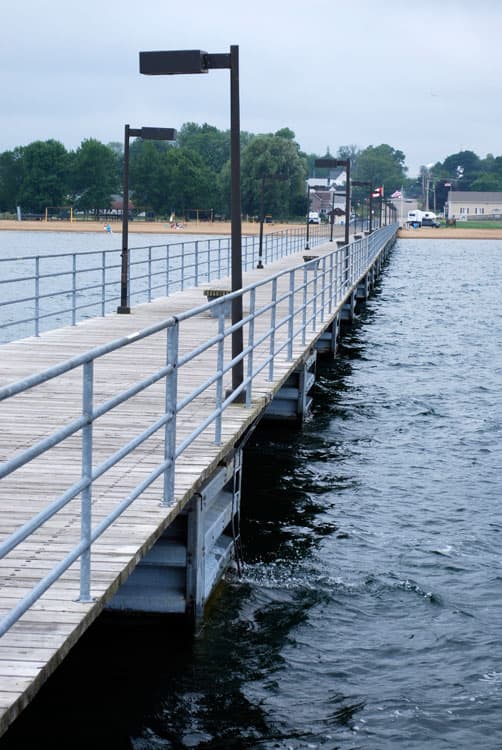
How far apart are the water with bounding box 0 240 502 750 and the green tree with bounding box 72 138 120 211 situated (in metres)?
121

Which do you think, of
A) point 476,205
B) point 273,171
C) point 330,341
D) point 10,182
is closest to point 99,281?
point 330,341

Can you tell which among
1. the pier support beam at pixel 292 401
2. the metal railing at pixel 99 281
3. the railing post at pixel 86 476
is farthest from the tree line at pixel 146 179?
the railing post at pixel 86 476

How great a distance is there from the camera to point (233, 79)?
33.4 ft

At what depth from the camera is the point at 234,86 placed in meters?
10.2

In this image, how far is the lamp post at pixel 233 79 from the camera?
9.86 m

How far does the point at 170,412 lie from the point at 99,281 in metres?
57.0

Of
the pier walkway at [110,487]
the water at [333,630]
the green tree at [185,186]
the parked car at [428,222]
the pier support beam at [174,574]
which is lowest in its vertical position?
the water at [333,630]

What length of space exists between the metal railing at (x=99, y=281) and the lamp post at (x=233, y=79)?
5.71 meters

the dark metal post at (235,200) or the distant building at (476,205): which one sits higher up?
the distant building at (476,205)

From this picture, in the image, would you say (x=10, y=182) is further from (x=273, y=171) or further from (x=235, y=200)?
(x=235, y=200)

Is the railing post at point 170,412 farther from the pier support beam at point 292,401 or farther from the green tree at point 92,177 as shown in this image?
the green tree at point 92,177

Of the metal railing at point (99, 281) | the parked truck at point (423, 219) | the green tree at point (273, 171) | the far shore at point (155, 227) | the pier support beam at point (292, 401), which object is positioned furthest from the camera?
the parked truck at point (423, 219)

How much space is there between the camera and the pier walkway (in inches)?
189

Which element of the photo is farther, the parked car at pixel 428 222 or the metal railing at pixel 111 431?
the parked car at pixel 428 222
